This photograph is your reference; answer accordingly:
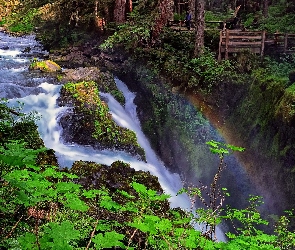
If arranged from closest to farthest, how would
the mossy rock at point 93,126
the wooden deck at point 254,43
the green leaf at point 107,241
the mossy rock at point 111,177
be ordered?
the green leaf at point 107,241, the mossy rock at point 111,177, the mossy rock at point 93,126, the wooden deck at point 254,43

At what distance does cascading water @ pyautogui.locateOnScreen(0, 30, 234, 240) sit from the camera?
37.9 feet

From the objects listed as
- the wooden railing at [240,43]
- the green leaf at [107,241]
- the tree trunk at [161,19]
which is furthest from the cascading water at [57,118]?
the green leaf at [107,241]

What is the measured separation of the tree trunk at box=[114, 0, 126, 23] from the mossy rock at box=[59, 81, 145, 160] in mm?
9440

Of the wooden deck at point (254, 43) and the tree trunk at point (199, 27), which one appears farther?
the wooden deck at point (254, 43)

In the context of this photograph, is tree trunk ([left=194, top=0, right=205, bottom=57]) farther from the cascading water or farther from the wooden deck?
the cascading water

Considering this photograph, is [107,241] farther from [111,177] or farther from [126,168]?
[126,168]

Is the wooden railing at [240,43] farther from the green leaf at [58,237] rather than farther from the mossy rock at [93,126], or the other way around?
the green leaf at [58,237]

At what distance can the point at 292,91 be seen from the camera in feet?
38.8

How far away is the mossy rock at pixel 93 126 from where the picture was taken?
12.1 metres

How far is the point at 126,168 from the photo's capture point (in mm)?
8828

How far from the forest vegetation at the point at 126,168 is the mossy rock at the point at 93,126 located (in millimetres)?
2214

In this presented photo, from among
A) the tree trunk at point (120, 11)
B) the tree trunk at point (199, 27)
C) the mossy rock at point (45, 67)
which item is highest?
the tree trunk at point (120, 11)

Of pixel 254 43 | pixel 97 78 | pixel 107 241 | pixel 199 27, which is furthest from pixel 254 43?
pixel 107 241

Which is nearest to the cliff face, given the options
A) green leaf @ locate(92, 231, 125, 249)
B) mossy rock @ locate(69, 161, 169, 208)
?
mossy rock @ locate(69, 161, 169, 208)
